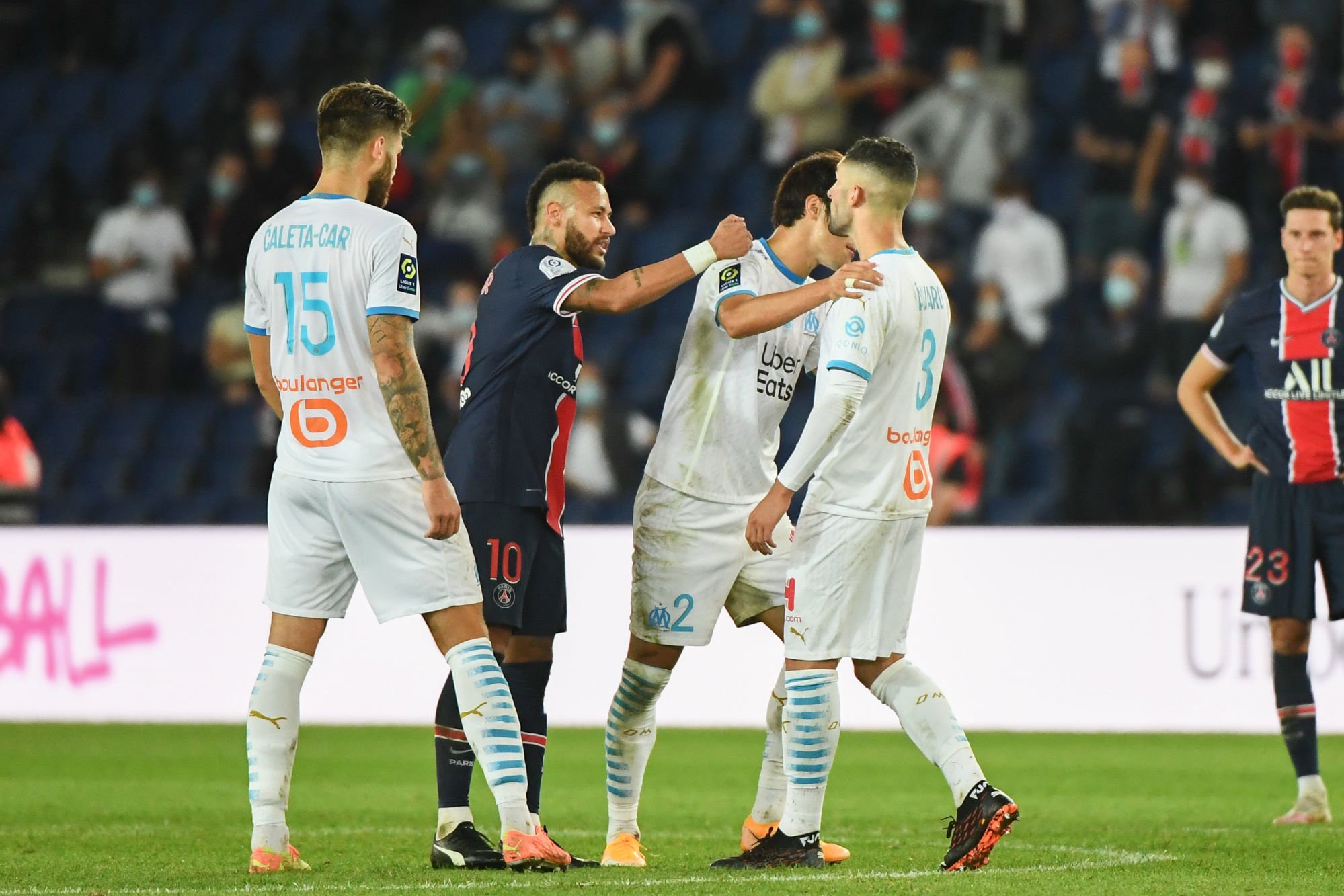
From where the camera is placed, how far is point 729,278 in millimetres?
6641

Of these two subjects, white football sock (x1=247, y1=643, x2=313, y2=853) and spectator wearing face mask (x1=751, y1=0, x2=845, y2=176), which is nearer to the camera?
white football sock (x1=247, y1=643, x2=313, y2=853)

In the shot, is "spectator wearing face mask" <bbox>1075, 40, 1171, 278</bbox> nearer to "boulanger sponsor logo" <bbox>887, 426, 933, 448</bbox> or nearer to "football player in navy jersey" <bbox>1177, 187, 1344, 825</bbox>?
"football player in navy jersey" <bbox>1177, 187, 1344, 825</bbox>

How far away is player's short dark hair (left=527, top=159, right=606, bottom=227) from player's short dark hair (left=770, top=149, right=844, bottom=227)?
654 mm

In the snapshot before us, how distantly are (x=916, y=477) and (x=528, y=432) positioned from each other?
132cm

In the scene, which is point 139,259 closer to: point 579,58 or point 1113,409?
point 579,58

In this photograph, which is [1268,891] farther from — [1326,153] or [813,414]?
[1326,153]

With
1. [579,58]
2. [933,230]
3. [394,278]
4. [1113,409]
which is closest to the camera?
[394,278]

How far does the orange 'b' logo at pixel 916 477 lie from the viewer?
6219mm

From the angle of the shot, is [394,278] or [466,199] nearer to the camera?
[394,278]

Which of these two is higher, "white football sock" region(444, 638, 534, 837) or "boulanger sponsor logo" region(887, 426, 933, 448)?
"boulanger sponsor logo" region(887, 426, 933, 448)

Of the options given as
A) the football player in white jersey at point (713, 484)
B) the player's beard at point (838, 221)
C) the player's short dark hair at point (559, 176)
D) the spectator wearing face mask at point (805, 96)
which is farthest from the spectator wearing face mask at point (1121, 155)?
the player's beard at point (838, 221)

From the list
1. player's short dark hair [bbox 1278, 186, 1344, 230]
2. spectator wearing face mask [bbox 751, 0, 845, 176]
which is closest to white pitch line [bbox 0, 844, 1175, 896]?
player's short dark hair [bbox 1278, 186, 1344, 230]

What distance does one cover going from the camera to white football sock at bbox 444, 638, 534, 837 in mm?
5805

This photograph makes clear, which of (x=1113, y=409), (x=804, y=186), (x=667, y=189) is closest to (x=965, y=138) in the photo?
(x=667, y=189)
